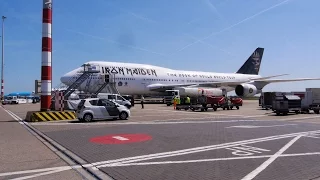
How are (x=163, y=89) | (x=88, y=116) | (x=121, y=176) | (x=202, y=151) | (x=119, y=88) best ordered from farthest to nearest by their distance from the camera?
(x=163, y=89) → (x=119, y=88) → (x=88, y=116) → (x=202, y=151) → (x=121, y=176)

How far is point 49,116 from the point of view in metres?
22.4

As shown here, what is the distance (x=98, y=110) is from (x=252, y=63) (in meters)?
54.8

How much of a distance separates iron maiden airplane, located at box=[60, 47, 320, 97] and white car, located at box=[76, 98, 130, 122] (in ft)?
69.8

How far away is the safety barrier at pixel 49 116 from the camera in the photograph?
2200 centimetres

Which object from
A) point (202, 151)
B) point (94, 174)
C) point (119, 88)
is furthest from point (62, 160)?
point (119, 88)

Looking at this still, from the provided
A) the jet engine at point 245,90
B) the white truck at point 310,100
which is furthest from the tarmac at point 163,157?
the jet engine at point 245,90

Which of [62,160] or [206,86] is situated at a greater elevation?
[206,86]

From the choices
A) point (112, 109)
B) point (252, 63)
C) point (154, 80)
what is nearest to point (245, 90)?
point (154, 80)

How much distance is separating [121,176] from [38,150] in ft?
15.0

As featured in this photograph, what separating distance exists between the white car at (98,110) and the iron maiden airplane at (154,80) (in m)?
21.3

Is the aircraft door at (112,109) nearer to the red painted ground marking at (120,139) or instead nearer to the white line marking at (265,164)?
the red painted ground marking at (120,139)

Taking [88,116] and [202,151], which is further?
[88,116]

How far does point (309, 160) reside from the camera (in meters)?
8.54

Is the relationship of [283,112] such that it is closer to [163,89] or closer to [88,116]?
[88,116]
